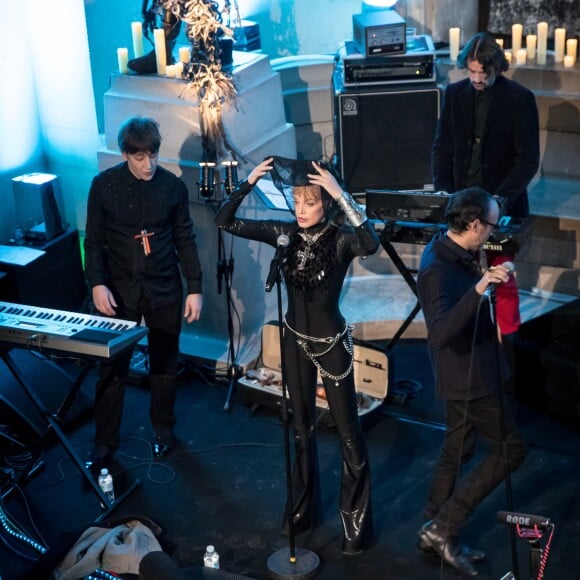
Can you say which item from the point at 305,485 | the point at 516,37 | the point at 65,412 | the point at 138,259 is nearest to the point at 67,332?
the point at 65,412

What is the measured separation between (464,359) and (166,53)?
280 centimetres

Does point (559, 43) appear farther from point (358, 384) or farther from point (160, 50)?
point (358, 384)

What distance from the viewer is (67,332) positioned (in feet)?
14.1

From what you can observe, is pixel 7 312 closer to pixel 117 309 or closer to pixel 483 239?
pixel 117 309

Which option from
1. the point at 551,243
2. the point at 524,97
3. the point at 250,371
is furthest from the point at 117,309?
the point at 551,243

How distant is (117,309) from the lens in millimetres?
4930

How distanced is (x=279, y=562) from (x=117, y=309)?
1408 millimetres

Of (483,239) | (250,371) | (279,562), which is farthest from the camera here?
(250,371)

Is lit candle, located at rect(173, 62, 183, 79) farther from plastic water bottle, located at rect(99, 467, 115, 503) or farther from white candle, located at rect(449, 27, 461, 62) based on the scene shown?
Answer: plastic water bottle, located at rect(99, 467, 115, 503)

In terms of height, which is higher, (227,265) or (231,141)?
(231,141)

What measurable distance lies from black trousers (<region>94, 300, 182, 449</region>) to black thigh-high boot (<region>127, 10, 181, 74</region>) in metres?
1.53

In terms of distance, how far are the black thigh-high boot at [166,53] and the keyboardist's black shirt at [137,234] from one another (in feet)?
3.84

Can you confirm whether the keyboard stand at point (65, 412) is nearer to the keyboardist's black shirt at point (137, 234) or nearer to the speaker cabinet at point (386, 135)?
the keyboardist's black shirt at point (137, 234)

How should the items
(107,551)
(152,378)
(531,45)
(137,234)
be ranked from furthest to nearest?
1. (531,45)
2. (152,378)
3. (137,234)
4. (107,551)
